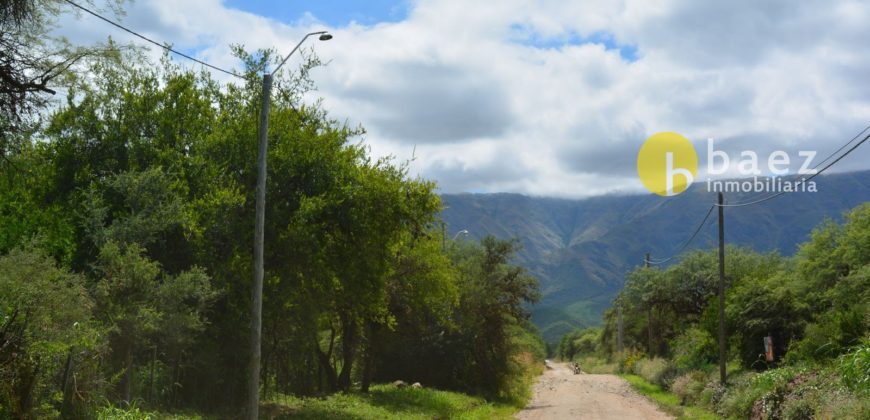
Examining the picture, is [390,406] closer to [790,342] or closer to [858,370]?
[790,342]

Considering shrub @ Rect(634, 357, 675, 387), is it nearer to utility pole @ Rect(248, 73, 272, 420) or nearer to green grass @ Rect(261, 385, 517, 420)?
green grass @ Rect(261, 385, 517, 420)

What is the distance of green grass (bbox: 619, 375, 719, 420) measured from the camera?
2688cm

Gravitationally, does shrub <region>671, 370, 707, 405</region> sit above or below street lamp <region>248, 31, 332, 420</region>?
below

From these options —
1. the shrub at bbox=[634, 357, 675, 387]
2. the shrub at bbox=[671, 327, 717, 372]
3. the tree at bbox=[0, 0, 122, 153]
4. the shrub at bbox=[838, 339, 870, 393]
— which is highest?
the tree at bbox=[0, 0, 122, 153]

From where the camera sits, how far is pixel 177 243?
63.6 feet

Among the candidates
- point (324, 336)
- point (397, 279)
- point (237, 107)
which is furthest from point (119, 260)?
point (324, 336)

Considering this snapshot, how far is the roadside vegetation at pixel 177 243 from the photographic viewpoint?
12500mm

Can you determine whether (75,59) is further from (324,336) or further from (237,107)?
(324,336)

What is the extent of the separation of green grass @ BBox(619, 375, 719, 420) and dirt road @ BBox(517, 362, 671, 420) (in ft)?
1.45

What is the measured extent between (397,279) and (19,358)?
→ 59.6 feet

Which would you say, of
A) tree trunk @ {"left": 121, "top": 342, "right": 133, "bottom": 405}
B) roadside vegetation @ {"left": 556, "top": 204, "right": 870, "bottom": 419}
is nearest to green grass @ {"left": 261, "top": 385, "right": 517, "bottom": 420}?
tree trunk @ {"left": 121, "top": 342, "right": 133, "bottom": 405}

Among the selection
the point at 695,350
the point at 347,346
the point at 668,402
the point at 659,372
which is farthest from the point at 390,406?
the point at 659,372

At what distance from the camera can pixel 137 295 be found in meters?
15.6

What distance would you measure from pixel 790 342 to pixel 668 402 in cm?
851
